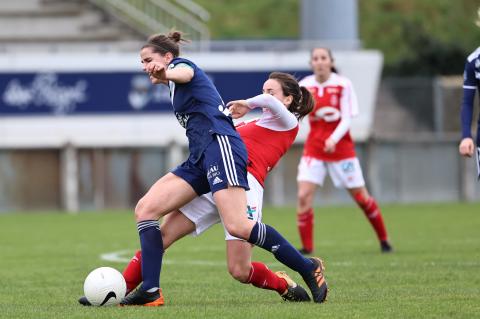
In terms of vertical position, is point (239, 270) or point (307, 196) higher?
point (239, 270)

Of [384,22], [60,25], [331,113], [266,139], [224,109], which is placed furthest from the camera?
[384,22]

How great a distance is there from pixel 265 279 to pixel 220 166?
3.00 ft

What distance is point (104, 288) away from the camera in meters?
8.02

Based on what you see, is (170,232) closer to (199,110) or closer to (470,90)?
(199,110)

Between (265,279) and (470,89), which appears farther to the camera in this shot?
(470,89)

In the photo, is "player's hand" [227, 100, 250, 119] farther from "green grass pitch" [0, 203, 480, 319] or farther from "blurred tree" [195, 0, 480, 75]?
"blurred tree" [195, 0, 480, 75]

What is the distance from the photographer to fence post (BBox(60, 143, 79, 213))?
962 inches

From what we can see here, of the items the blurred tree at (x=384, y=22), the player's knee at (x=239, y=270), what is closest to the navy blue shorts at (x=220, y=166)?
the player's knee at (x=239, y=270)

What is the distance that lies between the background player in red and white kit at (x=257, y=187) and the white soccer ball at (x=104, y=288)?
0.16m

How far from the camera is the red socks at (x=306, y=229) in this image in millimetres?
12938

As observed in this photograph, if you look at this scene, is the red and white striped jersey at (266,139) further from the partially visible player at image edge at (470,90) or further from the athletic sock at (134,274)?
the partially visible player at image edge at (470,90)

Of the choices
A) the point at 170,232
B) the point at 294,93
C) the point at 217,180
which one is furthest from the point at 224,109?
the point at 170,232

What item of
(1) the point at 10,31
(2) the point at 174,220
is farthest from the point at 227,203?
(1) the point at 10,31

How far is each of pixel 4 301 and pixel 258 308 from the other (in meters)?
1.99
